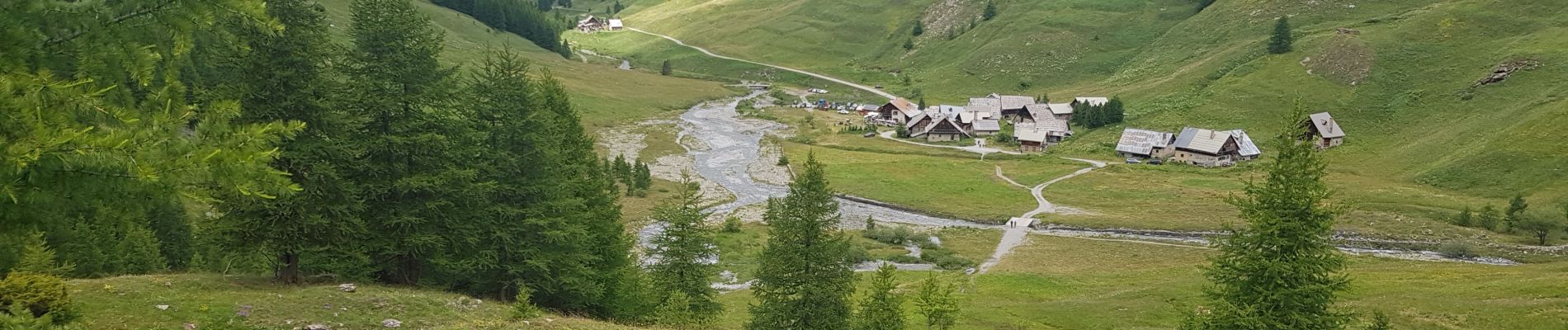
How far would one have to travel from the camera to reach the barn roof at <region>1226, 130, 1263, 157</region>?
93.0m

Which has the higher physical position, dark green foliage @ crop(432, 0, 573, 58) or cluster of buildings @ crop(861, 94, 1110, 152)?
dark green foliage @ crop(432, 0, 573, 58)

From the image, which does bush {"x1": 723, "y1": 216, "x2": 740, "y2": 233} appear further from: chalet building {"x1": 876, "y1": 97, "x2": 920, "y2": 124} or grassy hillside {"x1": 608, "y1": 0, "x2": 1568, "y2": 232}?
chalet building {"x1": 876, "y1": 97, "x2": 920, "y2": 124}

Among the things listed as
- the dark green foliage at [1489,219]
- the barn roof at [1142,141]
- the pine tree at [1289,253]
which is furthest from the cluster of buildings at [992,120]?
the pine tree at [1289,253]

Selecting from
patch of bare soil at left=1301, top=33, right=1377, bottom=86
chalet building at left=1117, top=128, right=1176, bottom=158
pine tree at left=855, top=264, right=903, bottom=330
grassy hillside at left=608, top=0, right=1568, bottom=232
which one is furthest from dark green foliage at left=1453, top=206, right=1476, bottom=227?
pine tree at left=855, top=264, right=903, bottom=330

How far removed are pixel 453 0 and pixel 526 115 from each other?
183m

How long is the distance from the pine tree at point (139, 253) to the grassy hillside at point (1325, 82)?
1672 inches

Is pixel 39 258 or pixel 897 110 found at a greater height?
pixel 897 110

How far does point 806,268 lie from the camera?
1022 inches

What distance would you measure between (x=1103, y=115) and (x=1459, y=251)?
58992 mm

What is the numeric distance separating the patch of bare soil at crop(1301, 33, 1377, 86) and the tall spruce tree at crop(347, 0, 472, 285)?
120 m

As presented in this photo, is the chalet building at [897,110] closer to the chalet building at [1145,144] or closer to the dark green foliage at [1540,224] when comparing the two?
the chalet building at [1145,144]

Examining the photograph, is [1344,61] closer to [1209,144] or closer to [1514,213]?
[1209,144]

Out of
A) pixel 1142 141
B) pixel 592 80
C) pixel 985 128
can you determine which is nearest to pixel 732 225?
pixel 1142 141

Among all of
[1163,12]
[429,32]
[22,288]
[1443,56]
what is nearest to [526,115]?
[429,32]
